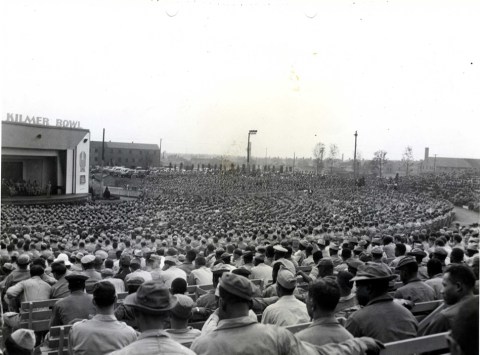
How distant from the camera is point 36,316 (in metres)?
5.55

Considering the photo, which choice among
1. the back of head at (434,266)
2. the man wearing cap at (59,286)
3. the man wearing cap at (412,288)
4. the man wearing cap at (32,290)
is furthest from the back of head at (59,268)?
the back of head at (434,266)

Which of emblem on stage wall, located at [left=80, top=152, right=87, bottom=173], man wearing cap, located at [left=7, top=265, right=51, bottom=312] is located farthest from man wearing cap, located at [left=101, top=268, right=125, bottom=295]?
emblem on stage wall, located at [left=80, top=152, right=87, bottom=173]

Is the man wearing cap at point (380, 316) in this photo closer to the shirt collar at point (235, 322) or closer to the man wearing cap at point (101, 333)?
the shirt collar at point (235, 322)

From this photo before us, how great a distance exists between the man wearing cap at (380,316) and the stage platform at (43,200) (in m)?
30.0

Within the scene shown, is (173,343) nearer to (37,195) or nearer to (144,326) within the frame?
(144,326)

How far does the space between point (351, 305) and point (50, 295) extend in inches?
156

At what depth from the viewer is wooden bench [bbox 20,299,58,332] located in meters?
5.45

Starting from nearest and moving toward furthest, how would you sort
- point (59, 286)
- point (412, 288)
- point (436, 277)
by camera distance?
point (412, 288)
point (436, 277)
point (59, 286)

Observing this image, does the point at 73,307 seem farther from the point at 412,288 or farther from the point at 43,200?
the point at 43,200

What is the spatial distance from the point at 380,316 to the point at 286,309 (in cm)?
98

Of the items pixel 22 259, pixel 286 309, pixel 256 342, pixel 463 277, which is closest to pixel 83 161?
pixel 22 259

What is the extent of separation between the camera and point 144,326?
297cm

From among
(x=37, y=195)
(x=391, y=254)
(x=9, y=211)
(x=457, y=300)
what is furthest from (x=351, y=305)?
(x=37, y=195)

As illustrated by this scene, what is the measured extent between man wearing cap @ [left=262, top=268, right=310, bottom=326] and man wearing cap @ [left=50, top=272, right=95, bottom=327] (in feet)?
6.17
